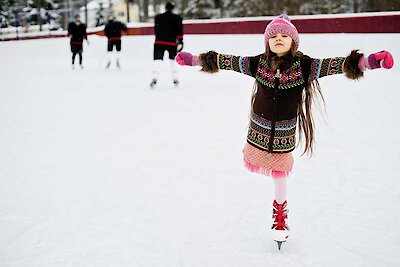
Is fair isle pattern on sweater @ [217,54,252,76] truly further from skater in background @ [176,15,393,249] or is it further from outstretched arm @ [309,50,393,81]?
outstretched arm @ [309,50,393,81]

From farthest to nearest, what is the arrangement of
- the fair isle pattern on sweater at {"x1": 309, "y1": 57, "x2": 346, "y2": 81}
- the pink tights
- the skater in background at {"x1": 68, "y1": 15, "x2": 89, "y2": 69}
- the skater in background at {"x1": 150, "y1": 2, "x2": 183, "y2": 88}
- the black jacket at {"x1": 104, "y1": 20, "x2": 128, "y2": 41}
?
the skater in background at {"x1": 68, "y1": 15, "x2": 89, "y2": 69} < the black jacket at {"x1": 104, "y1": 20, "x2": 128, "y2": 41} < the skater in background at {"x1": 150, "y1": 2, "x2": 183, "y2": 88} < the pink tights < the fair isle pattern on sweater at {"x1": 309, "y1": 57, "x2": 346, "y2": 81}

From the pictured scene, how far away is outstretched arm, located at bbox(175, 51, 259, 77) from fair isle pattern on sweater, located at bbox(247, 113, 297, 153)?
0.24 meters

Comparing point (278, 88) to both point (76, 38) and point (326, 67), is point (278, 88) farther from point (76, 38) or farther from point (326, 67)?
point (76, 38)

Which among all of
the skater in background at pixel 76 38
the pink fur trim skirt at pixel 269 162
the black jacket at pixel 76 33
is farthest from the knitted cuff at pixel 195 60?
the black jacket at pixel 76 33

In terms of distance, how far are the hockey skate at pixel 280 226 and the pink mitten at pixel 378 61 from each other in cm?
81

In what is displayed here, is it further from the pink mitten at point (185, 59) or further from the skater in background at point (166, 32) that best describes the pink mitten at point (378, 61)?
the skater in background at point (166, 32)

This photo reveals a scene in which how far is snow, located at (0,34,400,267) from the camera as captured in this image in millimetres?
2296

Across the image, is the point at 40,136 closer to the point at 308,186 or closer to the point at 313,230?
the point at 308,186

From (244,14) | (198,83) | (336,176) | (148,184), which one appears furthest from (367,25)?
(244,14)

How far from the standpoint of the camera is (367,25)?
978cm

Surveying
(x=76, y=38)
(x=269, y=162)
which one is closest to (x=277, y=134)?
(x=269, y=162)

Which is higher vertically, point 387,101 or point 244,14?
point 244,14

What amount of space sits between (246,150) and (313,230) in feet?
2.06

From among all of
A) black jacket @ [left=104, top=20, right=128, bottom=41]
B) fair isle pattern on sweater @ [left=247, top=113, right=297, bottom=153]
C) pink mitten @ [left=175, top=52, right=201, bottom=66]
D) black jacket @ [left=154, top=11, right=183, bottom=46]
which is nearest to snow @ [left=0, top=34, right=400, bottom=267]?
fair isle pattern on sweater @ [left=247, top=113, right=297, bottom=153]
